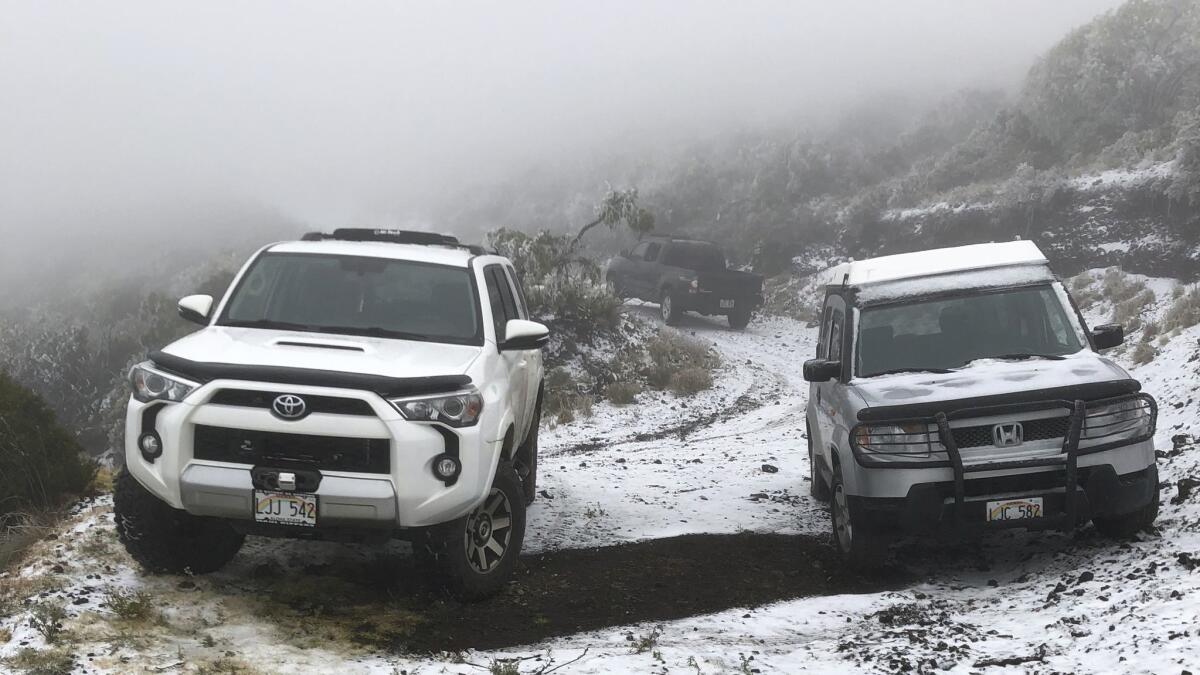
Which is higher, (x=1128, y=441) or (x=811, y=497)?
(x=1128, y=441)

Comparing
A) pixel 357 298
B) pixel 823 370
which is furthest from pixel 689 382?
pixel 357 298

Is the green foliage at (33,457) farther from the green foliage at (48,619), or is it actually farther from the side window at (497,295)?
the side window at (497,295)

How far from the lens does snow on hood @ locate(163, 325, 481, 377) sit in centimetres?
577

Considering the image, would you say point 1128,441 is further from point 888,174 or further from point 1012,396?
point 888,174

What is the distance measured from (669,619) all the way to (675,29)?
194ft

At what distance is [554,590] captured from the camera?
6758mm

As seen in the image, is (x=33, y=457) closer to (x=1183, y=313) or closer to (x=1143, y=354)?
(x=1143, y=354)

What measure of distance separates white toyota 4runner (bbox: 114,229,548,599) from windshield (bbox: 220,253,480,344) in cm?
5

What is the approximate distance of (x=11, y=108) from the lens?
81562 millimetres

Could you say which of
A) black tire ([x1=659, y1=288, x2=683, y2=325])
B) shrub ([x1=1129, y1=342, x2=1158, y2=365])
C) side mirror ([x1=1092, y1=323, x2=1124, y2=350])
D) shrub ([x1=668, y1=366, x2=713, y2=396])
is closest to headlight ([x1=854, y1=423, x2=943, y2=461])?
side mirror ([x1=1092, y1=323, x2=1124, y2=350])

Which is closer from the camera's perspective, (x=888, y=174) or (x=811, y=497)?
(x=811, y=497)

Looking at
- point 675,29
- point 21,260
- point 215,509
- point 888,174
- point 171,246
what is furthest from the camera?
point 675,29

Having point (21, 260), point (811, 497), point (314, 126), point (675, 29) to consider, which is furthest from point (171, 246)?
point (811, 497)

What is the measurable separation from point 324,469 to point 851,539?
10.9 feet
